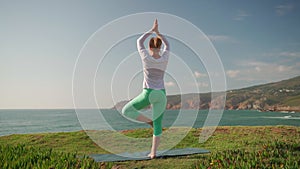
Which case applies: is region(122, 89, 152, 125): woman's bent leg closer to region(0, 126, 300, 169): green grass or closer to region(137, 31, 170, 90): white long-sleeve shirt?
region(137, 31, 170, 90): white long-sleeve shirt

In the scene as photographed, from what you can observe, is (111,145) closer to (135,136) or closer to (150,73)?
(135,136)

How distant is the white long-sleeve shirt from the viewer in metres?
5.69

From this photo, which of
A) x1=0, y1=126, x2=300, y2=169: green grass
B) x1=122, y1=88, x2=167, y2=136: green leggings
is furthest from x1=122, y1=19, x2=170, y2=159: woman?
x1=0, y1=126, x2=300, y2=169: green grass

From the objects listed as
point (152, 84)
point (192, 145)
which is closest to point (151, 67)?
Answer: point (152, 84)

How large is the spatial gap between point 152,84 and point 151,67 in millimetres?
325

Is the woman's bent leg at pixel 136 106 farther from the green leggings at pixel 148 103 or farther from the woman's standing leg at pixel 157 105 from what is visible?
the woman's standing leg at pixel 157 105

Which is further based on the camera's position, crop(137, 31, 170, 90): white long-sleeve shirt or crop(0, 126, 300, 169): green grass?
crop(137, 31, 170, 90): white long-sleeve shirt

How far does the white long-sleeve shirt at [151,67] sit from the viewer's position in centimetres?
569

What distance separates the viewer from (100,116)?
19.7 feet

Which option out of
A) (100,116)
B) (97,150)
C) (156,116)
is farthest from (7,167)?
(97,150)

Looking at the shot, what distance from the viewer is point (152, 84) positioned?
225 inches

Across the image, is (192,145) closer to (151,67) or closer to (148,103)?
(148,103)

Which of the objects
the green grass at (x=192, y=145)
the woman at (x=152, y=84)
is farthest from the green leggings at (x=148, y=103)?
the green grass at (x=192, y=145)

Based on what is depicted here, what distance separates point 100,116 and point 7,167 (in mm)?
1916
